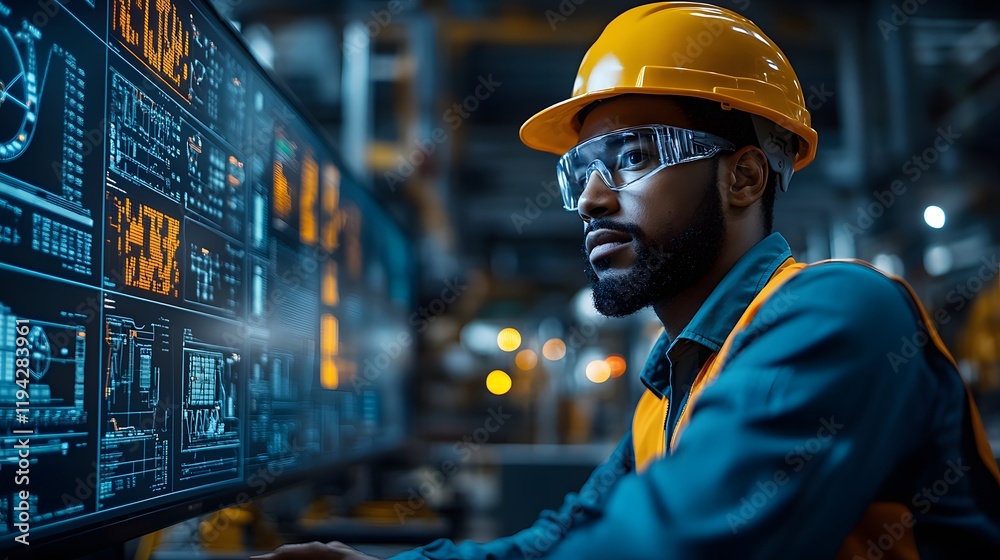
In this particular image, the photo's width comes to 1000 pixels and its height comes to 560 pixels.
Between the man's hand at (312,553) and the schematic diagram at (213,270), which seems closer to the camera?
the man's hand at (312,553)

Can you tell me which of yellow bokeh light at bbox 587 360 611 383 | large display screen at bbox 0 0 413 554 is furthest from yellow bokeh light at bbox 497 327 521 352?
large display screen at bbox 0 0 413 554

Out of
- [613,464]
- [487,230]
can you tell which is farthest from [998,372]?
[487,230]

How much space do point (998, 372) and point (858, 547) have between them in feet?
17.3

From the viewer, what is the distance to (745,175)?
1.59 m

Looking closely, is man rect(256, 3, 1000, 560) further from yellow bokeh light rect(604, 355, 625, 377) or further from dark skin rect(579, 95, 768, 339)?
yellow bokeh light rect(604, 355, 625, 377)

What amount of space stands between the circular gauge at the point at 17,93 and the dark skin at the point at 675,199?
92cm

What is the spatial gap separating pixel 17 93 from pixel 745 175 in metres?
1.19

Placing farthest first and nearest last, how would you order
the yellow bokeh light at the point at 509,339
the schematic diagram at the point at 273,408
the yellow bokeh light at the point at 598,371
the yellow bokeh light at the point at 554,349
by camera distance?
1. the yellow bokeh light at the point at 598,371
2. the yellow bokeh light at the point at 509,339
3. the yellow bokeh light at the point at 554,349
4. the schematic diagram at the point at 273,408

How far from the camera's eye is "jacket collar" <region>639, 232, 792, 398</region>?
1.41 metres

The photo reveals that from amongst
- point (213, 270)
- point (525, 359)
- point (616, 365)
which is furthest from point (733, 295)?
point (616, 365)

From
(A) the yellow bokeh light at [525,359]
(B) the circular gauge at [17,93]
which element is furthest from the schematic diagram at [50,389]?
(A) the yellow bokeh light at [525,359]

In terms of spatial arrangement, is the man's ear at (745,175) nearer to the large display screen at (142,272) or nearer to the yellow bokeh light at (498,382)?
the large display screen at (142,272)

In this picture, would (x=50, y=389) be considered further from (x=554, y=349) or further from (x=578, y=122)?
(x=554, y=349)

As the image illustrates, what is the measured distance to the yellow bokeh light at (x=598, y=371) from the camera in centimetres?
1525
